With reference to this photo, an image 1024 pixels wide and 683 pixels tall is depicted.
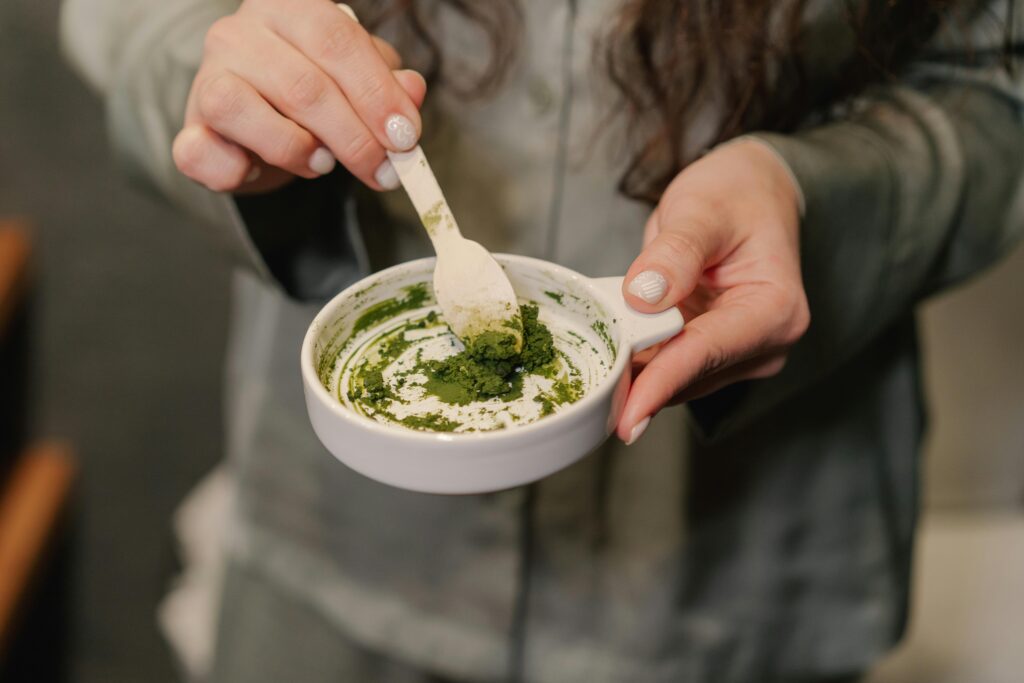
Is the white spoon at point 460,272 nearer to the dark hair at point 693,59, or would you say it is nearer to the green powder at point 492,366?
the green powder at point 492,366

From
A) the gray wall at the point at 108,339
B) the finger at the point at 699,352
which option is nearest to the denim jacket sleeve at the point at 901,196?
the finger at the point at 699,352

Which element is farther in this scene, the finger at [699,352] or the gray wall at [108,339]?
the gray wall at [108,339]

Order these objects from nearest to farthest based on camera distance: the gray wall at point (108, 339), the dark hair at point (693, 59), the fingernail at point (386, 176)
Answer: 1. the fingernail at point (386, 176)
2. the dark hair at point (693, 59)
3. the gray wall at point (108, 339)

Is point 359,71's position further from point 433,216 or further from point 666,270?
point 666,270

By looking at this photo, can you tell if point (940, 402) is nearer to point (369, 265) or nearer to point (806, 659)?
point (806, 659)

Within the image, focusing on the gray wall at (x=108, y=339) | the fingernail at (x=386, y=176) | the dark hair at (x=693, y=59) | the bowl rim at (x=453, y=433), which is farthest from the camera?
the gray wall at (x=108, y=339)

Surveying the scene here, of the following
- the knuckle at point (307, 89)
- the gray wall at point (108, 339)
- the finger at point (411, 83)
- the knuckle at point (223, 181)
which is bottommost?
the gray wall at point (108, 339)

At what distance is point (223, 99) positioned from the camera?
1.60 ft

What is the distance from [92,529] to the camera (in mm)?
1492

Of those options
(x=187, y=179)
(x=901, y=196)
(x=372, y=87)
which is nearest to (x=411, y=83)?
(x=372, y=87)

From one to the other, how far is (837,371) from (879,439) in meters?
0.09

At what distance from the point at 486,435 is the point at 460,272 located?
0.41ft

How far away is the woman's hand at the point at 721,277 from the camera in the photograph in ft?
1.48

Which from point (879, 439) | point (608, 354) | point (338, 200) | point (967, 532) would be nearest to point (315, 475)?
point (338, 200)
